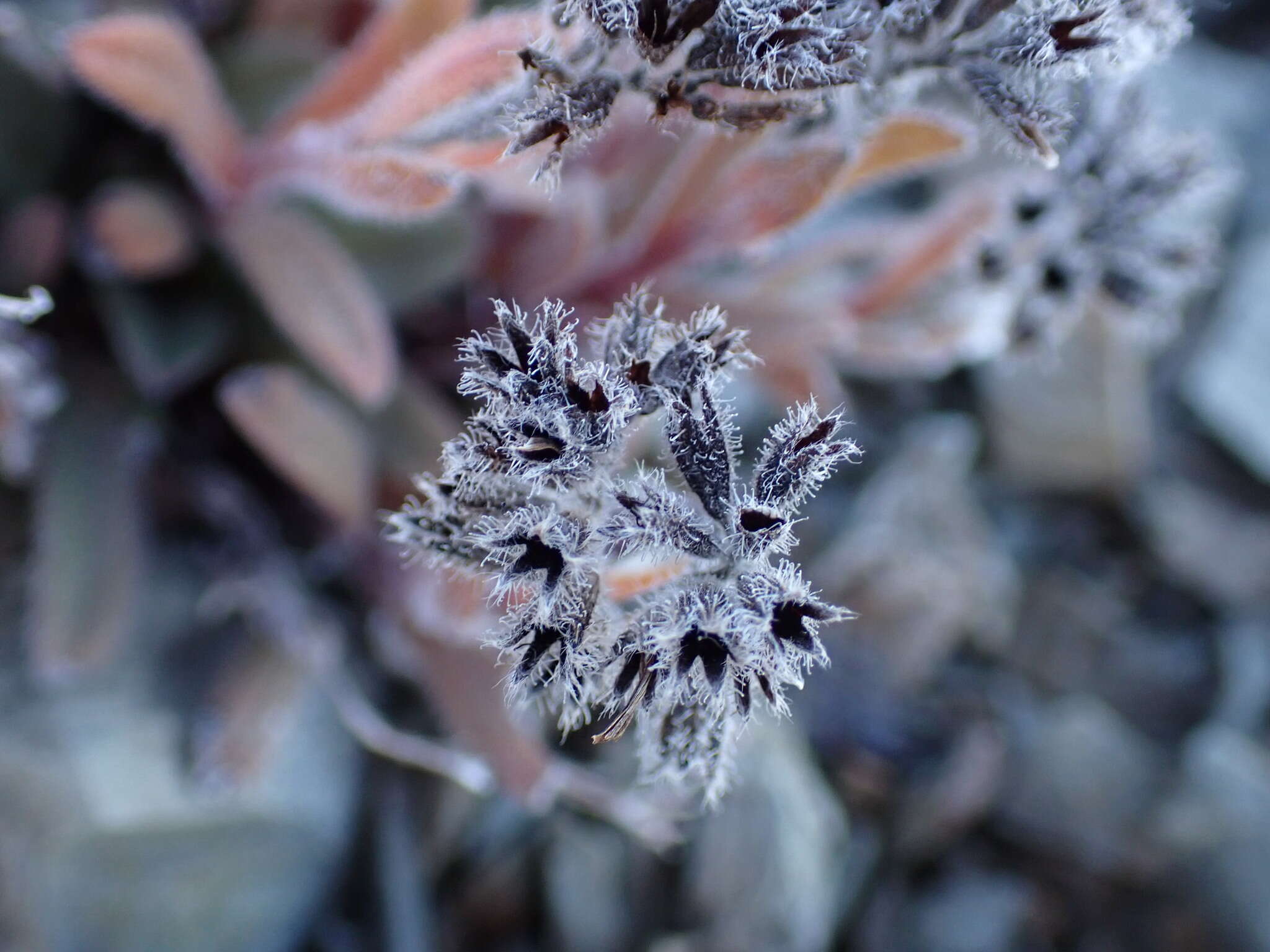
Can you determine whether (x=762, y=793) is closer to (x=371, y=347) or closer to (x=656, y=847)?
(x=656, y=847)

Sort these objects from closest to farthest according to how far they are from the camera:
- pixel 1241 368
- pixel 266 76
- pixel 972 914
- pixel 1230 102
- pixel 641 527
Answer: pixel 641 527 < pixel 266 76 < pixel 972 914 < pixel 1241 368 < pixel 1230 102

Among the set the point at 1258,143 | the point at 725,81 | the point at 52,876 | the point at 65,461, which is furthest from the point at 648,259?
the point at 1258,143

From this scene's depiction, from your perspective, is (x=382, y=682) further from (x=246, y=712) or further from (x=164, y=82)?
(x=164, y=82)

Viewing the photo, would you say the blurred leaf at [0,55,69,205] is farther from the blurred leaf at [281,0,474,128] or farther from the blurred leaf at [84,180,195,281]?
the blurred leaf at [281,0,474,128]

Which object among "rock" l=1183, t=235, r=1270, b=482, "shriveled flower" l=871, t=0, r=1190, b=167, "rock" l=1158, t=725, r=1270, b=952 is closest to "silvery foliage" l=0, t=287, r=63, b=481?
"shriveled flower" l=871, t=0, r=1190, b=167

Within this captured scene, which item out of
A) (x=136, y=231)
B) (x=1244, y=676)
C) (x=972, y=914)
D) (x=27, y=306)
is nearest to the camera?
(x=27, y=306)

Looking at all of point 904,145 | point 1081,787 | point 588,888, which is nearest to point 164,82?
point 904,145

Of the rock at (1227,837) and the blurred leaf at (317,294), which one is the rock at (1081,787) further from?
the blurred leaf at (317,294)

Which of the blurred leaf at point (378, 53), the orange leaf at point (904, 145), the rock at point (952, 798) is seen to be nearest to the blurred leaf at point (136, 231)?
the blurred leaf at point (378, 53)
